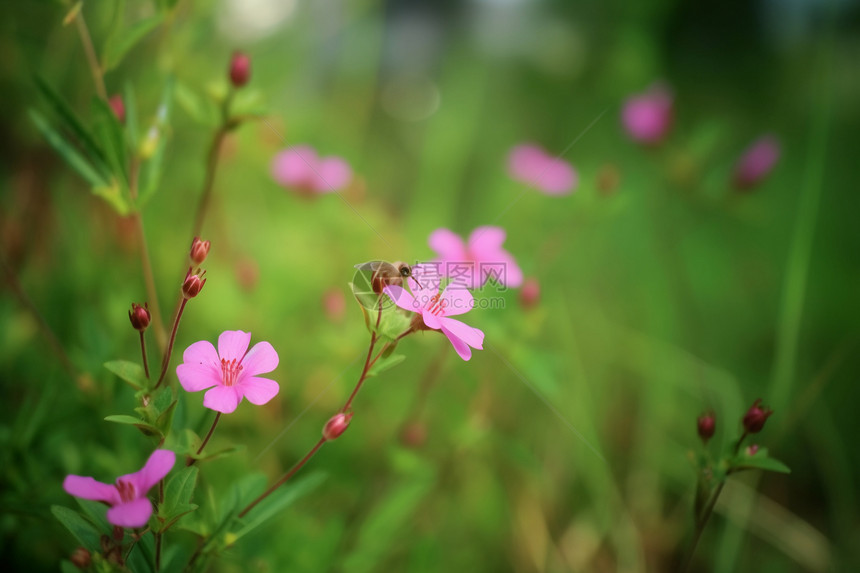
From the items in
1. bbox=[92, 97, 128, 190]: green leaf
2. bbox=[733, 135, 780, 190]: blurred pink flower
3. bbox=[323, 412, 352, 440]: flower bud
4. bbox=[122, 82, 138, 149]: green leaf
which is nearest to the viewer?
bbox=[323, 412, 352, 440]: flower bud

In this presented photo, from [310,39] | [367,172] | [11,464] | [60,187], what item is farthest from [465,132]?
[11,464]

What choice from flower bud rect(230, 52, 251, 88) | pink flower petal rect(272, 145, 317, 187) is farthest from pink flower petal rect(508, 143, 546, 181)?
flower bud rect(230, 52, 251, 88)

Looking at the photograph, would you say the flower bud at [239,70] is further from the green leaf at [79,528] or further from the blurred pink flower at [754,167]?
the blurred pink flower at [754,167]

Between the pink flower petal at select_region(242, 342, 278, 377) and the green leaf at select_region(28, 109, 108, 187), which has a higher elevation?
the green leaf at select_region(28, 109, 108, 187)

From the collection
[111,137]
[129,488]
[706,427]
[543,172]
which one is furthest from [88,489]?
[543,172]

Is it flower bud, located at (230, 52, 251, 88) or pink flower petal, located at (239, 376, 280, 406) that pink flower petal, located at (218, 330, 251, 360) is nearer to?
pink flower petal, located at (239, 376, 280, 406)

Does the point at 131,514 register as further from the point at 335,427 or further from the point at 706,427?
the point at 706,427

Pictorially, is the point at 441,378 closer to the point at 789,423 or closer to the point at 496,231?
the point at 496,231
